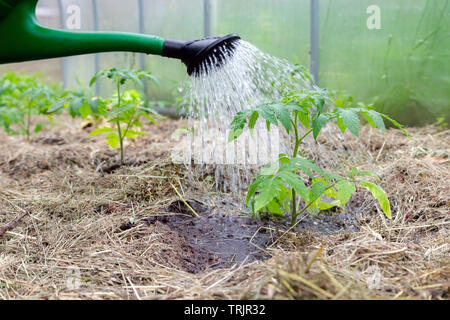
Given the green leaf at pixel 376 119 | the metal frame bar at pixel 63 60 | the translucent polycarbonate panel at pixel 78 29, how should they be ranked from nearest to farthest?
the green leaf at pixel 376 119 < the translucent polycarbonate panel at pixel 78 29 < the metal frame bar at pixel 63 60

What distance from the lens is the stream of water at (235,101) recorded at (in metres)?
1.78

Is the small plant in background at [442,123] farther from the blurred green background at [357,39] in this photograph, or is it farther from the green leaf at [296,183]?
the green leaf at [296,183]

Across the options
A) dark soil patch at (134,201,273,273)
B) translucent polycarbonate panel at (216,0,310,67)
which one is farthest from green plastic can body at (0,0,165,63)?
translucent polycarbonate panel at (216,0,310,67)

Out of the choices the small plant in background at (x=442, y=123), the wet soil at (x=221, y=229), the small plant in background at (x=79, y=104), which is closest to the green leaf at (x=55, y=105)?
the small plant in background at (x=79, y=104)

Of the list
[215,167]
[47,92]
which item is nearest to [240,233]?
[215,167]

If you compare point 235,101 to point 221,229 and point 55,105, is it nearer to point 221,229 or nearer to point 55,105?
point 221,229

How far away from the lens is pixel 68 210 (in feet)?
5.87

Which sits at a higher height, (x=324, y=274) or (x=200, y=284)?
(x=324, y=274)

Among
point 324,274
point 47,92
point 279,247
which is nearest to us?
point 324,274

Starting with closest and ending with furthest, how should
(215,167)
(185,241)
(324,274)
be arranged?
(324,274) < (185,241) < (215,167)

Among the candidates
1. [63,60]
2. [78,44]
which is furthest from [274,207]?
[63,60]

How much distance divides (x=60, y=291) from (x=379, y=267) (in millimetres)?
884

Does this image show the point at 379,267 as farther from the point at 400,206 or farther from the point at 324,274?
the point at 400,206

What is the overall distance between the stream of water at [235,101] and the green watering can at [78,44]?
0.05 meters
